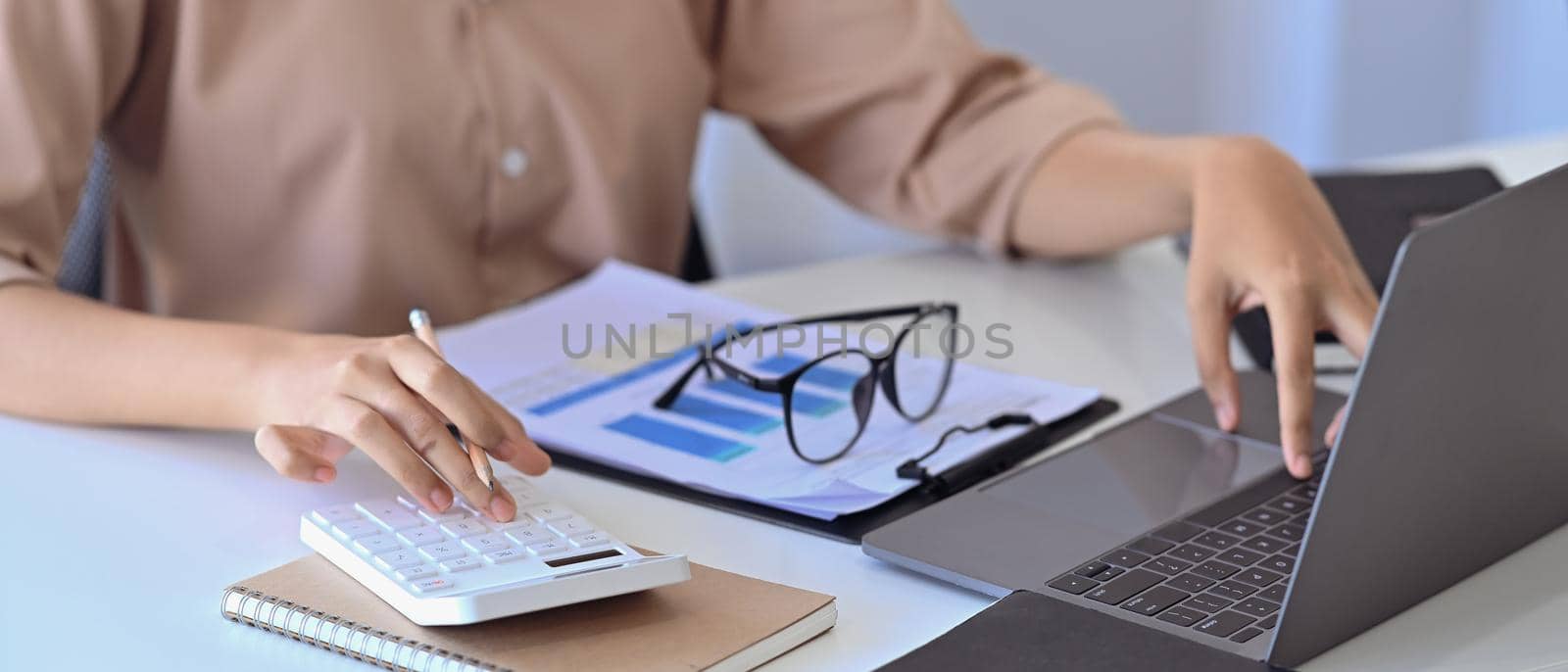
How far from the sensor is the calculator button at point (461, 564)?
0.59 meters

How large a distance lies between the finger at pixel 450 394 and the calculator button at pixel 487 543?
0.06 m

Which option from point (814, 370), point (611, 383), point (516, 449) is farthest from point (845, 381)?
→ point (516, 449)

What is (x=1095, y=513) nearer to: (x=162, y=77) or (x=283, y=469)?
(x=283, y=469)

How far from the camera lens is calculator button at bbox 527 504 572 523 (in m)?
0.65

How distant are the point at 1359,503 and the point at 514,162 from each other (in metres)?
0.71

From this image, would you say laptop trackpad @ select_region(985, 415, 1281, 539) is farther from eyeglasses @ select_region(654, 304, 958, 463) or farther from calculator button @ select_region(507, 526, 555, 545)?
calculator button @ select_region(507, 526, 555, 545)

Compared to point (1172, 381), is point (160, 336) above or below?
above

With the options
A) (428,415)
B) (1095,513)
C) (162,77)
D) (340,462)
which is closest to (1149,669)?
(1095,513)

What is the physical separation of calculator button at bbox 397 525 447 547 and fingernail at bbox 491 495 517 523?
0.02m

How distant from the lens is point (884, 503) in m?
0.72

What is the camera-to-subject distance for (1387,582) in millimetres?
584

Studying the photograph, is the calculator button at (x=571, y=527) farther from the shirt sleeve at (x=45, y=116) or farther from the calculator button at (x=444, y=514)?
the shirt sleeve at (x=45, y=116)

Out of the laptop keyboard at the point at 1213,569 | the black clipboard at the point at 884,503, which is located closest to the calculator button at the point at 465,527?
the black clipboard at the point at 884,503

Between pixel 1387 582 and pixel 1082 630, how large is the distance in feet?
0.39
